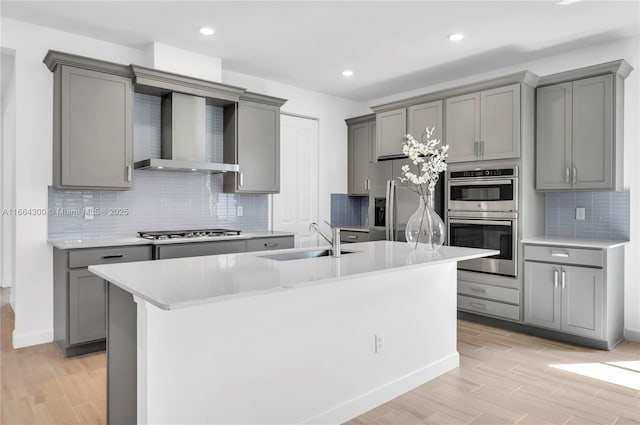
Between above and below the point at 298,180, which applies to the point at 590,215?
below

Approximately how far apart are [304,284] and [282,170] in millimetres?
3813

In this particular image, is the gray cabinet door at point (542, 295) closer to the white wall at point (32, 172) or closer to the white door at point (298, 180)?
the white door at point (298, 180)

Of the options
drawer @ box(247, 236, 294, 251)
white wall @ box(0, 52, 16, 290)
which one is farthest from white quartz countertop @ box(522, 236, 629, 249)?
white wall @ box(0, 52, 16, 290)

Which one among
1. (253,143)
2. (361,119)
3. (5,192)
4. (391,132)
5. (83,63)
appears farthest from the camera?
(361,119)

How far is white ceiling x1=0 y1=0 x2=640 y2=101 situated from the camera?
11.0 ft

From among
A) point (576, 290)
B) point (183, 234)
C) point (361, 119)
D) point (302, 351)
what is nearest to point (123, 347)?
point (302, 351)

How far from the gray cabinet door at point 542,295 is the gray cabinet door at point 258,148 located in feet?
9.24

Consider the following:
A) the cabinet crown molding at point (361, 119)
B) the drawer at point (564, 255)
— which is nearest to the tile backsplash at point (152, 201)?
the cabinet crown molding at point (361, 119)

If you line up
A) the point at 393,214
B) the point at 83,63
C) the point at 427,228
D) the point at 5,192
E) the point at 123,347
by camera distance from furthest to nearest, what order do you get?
1. the point at 5,192
2. the point at 393,214
3. the point at 83,63
4. the point at 427,228
5. the point at 123,347

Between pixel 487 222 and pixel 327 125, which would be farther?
pixel 327 125

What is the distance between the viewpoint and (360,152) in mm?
6156

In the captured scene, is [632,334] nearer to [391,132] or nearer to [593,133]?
[593,133]

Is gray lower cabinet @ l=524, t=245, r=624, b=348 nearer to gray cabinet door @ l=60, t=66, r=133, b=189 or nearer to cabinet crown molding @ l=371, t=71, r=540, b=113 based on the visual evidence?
cabinet crown molding @ l=371, t=71, r=540, b=113

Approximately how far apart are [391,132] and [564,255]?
2345 millimetres
